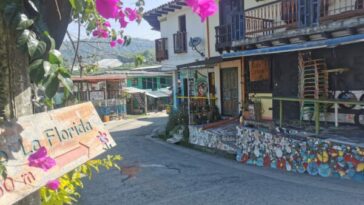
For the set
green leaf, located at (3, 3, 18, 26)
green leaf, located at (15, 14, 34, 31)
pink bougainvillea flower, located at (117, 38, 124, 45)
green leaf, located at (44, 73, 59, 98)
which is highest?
pink bougainvillea flower, located at (117, 38, 124, 45)

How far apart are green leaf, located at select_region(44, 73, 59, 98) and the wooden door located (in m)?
13.4

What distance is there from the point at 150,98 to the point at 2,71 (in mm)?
30065

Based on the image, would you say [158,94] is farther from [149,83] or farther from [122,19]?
[122,19]

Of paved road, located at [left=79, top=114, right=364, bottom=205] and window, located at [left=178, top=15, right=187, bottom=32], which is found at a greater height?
window, located at [left=178, top=15, right=187, bottom=32]

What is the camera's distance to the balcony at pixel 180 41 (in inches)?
706

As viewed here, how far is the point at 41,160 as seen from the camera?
4.55 ft

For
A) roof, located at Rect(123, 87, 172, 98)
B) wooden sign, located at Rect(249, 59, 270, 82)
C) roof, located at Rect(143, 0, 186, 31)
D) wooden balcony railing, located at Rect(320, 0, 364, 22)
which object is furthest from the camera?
roof, located at Rect(123, 87, 172, 98)

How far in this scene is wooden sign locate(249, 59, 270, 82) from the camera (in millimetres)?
12625

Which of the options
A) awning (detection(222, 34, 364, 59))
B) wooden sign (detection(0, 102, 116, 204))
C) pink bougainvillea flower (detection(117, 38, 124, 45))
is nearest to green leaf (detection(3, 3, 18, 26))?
wooden sign (detection(0, 102, 116, 204))

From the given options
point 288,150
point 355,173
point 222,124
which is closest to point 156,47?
point 222,124

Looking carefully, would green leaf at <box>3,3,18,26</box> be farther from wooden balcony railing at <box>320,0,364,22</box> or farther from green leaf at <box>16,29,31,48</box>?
wooden balcony railing at <box>320,0,364,22</box>

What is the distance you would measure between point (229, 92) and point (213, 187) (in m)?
7.95

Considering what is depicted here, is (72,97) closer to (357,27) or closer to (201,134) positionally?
(357,27)

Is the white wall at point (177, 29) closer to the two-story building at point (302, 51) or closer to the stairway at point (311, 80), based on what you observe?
the two-story building at point (302, 51)
